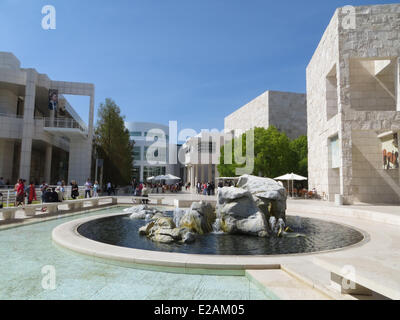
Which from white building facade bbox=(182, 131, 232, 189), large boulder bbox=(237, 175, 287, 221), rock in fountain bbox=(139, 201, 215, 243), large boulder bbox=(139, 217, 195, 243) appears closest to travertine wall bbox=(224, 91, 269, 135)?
white building facade bbox=(182, 131, 232, 189)

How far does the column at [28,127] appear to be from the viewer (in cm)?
2602

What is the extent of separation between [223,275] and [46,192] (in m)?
11.6

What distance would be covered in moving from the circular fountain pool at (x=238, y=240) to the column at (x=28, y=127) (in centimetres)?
2182

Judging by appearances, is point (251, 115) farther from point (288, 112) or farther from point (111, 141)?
point (111, 141)

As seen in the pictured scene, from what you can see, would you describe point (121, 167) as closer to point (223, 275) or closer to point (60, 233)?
point (60, 233)

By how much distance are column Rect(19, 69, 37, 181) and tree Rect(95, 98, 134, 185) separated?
753 cm

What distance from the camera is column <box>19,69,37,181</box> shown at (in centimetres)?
2602

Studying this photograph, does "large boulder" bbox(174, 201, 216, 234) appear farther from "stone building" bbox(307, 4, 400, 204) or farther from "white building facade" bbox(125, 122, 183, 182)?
"white building facade" bbox(125, 122, 183, 182)

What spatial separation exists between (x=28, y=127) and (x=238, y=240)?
27880 mm

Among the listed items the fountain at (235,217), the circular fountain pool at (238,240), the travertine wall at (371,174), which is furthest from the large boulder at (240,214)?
the travertine wall at (371,174)

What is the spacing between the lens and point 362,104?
767 inches

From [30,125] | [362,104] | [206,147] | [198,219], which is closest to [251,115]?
[206,147]
